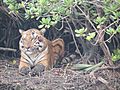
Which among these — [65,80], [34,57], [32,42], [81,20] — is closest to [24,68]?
[34,57]

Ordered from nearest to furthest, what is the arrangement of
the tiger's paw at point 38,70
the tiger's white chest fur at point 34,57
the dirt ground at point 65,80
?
the dirt ground at point 65,80 → the tiger's paw at point 38,70 → the tiger's white chest fur at point 34,57

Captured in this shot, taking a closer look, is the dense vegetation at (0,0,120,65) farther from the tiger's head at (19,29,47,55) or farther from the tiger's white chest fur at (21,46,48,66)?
the tiger's white chest fur at (21,46,48,66)

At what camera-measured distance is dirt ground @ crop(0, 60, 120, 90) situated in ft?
23.6

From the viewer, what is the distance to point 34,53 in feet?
26.3

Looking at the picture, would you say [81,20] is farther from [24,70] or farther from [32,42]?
[24,70]

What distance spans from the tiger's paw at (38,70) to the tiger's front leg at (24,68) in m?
0.11

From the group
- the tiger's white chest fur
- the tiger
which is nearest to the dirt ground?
the tiger

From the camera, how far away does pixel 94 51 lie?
8.23 meters

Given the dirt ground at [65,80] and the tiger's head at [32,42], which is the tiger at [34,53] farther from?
the dirt ground at [65,80]

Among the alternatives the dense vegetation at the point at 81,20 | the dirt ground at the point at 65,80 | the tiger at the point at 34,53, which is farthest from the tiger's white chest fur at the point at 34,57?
the dense vegetation at the point at 81,20

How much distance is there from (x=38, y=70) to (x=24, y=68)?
0.98 ft

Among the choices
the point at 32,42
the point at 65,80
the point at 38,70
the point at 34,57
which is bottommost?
the point at 65,80

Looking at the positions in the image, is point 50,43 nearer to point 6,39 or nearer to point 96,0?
point 6,39

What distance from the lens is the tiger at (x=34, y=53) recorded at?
784 centimetres
